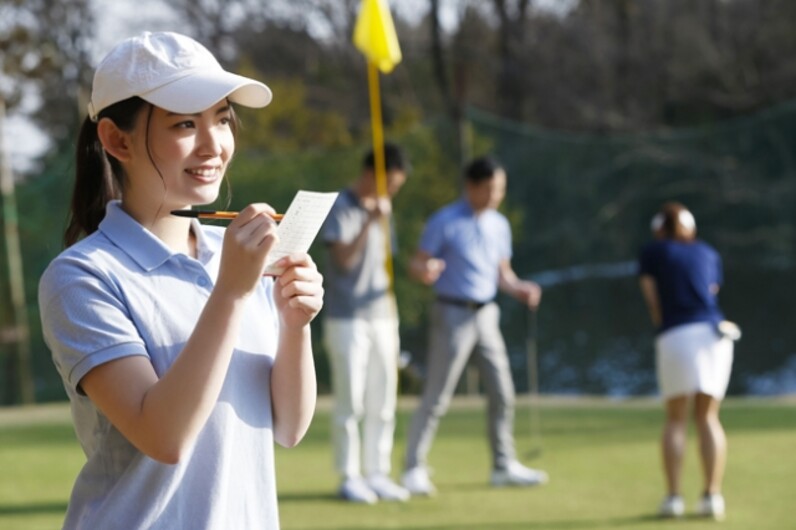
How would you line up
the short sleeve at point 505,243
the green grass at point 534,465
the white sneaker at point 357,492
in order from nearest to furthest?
the green grass at point 534,465
the white sneaker at point 357,492
the short sleeve at point 505,243

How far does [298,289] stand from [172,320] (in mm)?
200

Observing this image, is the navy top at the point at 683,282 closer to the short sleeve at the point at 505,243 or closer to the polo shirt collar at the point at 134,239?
the short sleeve at the point at 505,243

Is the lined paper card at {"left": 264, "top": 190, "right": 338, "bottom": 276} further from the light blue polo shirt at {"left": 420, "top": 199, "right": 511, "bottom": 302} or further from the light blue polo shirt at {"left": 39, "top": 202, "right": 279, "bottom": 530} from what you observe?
the light blue polo shirt at {"left": 420, "top": 199, "right": 511, "bottom": 302}

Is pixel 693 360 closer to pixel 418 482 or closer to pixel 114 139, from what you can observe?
pixel 418 482

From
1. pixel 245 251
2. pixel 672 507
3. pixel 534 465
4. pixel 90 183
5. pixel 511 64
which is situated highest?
pixel 511 64

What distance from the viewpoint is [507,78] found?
75.4 feet

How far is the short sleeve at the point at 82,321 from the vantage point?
2.04m

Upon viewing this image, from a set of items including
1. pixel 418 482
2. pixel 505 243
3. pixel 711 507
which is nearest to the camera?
pixel 711 507

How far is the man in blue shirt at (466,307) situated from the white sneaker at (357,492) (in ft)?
1.15

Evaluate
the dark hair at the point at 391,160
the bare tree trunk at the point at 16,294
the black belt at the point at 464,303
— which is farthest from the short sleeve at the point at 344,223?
the bare tree trunk at the point at 16,294

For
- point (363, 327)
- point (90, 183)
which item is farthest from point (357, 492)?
point (90, 183)

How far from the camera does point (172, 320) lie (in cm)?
213

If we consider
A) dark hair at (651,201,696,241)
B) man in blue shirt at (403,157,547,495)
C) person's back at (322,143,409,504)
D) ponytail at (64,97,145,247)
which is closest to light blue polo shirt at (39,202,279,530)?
ponytail at (64,97,145,247)

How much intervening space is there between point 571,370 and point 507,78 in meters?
10.1
